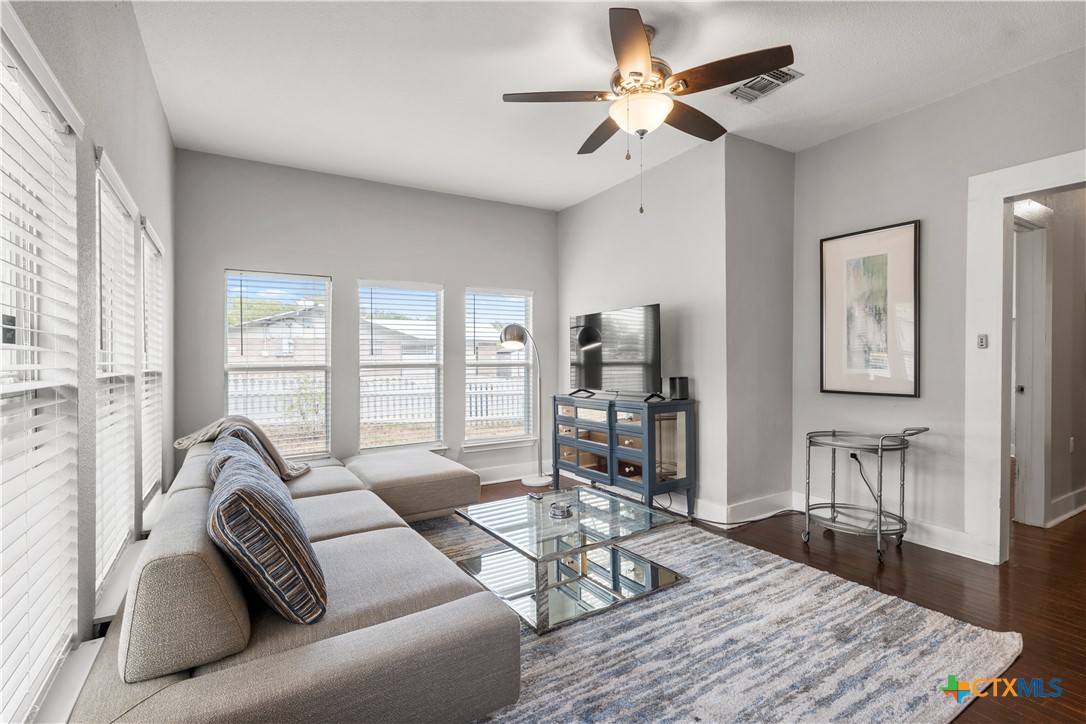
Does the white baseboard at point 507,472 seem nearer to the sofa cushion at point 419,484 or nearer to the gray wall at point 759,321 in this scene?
the sofa cushion at point 419,484

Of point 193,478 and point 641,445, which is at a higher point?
point 193,478

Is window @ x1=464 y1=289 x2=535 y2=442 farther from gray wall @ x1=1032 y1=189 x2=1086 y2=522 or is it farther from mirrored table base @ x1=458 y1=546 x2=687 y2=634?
gray wall @ x1=1032 y1=189 x2=1086 y2=522

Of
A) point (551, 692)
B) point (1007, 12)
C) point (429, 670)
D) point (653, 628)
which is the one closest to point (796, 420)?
point (653, 628)

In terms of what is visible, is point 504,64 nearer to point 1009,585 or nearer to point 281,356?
point 281,356

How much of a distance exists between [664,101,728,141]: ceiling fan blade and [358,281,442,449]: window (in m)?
2.77

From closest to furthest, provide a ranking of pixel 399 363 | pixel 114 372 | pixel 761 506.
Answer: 1. pixel 114 372
2. pixel 761 506
3. pixel 399 363

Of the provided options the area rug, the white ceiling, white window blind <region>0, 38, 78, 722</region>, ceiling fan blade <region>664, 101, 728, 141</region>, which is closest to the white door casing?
the white ceiling

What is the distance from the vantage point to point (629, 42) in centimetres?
211

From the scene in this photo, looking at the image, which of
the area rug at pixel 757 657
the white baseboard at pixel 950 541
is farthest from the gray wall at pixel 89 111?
the white baseboard at pixel 950 541

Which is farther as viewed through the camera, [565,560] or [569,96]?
[565,560]

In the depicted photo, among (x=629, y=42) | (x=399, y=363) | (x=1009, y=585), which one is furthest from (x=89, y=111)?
(x=1009, y=585)

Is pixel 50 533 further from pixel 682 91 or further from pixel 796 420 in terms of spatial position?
pixel 796 420

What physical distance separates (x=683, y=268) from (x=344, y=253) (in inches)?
110

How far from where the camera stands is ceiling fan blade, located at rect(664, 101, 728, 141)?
2.62 meters
